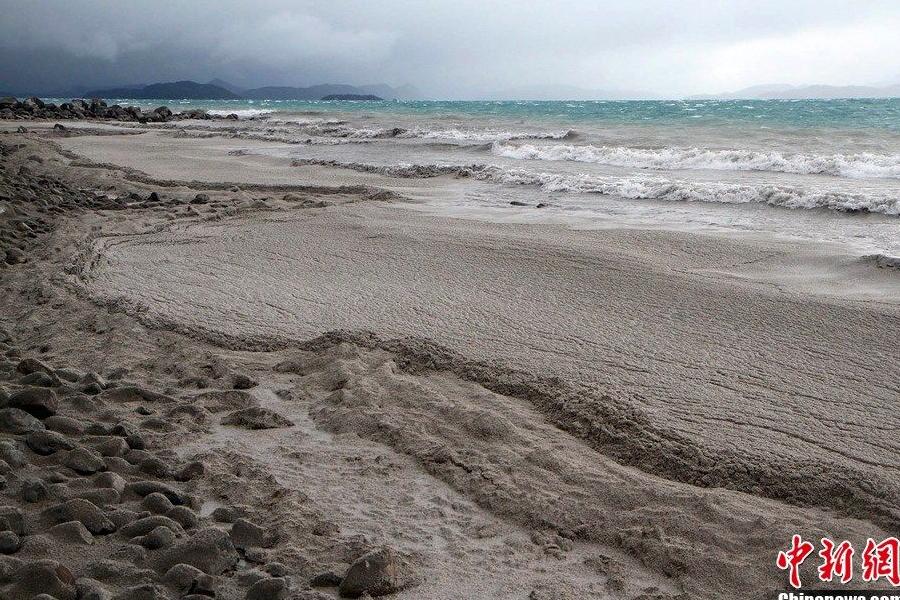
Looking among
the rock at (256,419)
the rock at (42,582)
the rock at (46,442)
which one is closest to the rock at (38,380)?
the rock at (46,442)

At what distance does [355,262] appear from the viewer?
576cm

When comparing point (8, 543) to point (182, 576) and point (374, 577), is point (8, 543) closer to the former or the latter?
point (182, 576)

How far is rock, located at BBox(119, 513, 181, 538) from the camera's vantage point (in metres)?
2.17

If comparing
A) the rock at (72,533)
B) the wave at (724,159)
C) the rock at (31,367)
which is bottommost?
the rock at (72,533)

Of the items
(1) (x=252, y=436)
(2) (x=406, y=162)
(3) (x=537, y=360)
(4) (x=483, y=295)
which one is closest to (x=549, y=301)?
(4) (x=483, y=295)

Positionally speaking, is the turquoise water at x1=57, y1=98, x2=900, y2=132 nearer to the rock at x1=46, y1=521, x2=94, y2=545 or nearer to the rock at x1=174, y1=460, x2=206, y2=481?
the rock at x1=174, y1=460, x2=206, y2=481

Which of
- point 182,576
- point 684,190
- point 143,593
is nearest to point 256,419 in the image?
point 182,576

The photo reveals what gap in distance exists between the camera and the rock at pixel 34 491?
2271mm

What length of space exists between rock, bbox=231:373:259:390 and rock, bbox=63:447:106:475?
38.9 inches

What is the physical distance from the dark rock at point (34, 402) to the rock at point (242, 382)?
33.2 inches

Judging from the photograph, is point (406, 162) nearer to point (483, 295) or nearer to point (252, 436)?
point (483, 295)

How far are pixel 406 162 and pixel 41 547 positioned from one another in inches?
543

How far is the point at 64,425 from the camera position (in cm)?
283

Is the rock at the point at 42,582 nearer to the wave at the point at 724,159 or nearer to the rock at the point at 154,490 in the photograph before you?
the rock at the point at 154,490
